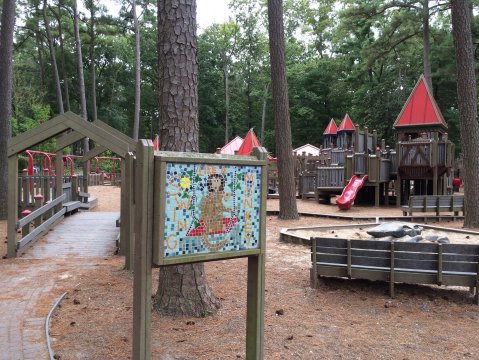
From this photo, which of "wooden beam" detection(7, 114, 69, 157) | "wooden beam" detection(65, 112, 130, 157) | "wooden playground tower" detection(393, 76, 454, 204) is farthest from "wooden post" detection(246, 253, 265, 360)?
"wooden playground tower" detection(393, 76, 454, 204)

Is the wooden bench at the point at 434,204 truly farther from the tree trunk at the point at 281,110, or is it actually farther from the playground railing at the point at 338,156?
the playground railing at the point at 338,156

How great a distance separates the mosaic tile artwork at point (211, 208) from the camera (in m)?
2.99

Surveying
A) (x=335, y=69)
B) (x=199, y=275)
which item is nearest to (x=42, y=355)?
(x=199, y=275)

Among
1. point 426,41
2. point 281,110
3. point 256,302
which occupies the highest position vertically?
point 426,41

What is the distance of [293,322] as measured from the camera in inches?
192

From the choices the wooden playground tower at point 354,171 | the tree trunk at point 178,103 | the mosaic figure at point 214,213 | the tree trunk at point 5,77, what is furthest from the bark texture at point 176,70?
the wooden playground tower at point 354,171

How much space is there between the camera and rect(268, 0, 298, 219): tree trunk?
43.9ft

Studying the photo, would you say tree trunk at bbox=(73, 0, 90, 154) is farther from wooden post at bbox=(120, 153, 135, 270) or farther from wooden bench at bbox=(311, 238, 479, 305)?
wooden bench at bbox=(311, 238, 479, 305)

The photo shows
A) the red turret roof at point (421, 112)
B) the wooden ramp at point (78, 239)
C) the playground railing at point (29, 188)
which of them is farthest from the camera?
the red turret roof at point (421, 112)

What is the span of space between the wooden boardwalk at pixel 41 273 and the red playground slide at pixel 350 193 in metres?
8.44

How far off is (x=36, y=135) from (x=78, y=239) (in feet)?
8.68

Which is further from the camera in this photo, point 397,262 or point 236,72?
point 236,72

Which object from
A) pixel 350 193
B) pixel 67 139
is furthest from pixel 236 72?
pixel 67 139

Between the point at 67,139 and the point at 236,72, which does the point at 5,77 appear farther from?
the point at 236,72
